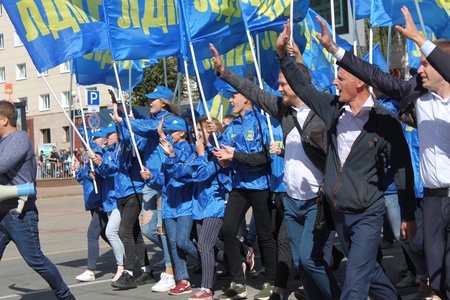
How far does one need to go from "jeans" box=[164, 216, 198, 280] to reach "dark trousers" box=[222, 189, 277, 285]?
22.8 inches

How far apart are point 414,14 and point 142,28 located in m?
3.38

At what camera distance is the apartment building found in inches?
2122

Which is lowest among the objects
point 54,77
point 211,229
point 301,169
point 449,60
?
point 211,229

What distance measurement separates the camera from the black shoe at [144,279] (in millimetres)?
9047

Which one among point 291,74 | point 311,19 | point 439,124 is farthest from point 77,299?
point 311,19

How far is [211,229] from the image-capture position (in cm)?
790

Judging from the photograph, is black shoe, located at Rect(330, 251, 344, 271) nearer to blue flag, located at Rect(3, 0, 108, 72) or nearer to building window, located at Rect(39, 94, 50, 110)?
blue flag, located at Rect(3, 0, 108, 72)

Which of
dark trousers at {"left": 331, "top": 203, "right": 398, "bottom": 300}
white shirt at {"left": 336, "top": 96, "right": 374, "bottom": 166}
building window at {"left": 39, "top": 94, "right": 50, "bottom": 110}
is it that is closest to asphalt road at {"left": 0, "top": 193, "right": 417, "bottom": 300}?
dark trousers at {"left": 331, "top": 203, "right": 398, "bottom": 300}

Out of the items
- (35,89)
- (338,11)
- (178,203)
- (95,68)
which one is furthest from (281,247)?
(35,89)

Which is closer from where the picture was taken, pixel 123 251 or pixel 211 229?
pixel 211 229

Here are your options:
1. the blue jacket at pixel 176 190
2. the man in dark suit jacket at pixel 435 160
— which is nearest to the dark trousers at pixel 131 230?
the blue jacket at pixel 176 190

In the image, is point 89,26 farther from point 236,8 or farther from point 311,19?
point 311,19

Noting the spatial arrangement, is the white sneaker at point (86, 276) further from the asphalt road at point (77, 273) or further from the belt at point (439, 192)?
the belt at point (439, 192)

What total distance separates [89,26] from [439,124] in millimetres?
5719
